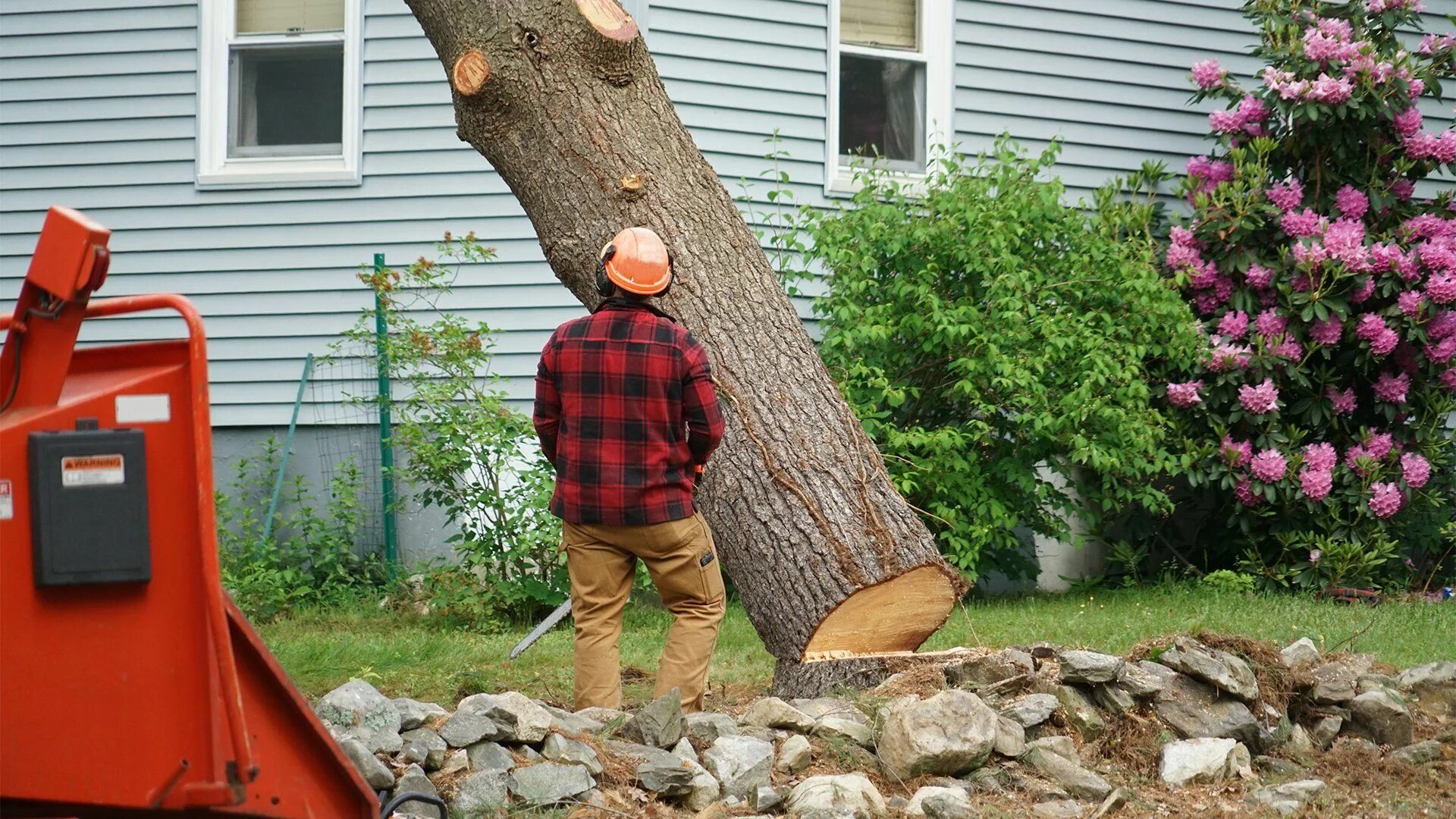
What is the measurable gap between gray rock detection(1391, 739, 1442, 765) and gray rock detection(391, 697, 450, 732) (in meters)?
3.23

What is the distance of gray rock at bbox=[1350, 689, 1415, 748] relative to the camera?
4.70 metres

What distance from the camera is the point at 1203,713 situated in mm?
4582

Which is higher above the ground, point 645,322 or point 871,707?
point 645,322

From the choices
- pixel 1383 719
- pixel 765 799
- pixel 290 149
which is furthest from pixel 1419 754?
pixel 290 149

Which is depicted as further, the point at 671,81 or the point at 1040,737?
the point at 671,81

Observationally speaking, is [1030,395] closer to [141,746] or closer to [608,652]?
[608,652]

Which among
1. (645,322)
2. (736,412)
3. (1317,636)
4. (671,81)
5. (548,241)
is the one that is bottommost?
(1317,636)

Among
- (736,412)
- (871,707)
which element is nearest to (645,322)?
(736,412)

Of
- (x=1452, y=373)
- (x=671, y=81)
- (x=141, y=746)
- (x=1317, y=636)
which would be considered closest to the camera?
(x=141, y=746)

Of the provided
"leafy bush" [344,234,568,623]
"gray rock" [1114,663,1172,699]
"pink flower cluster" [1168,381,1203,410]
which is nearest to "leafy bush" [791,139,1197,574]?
"pink flower cluster" [1168,381,1203,410]

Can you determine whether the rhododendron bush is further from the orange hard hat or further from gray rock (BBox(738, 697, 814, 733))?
gray rock (BBox(738, 697, 814, 733))

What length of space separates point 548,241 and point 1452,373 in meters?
6.77

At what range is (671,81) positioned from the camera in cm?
833

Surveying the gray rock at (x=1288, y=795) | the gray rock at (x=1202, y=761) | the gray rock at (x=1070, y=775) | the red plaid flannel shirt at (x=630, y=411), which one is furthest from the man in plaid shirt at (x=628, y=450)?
the gray rock at (x=1288, y=795)
